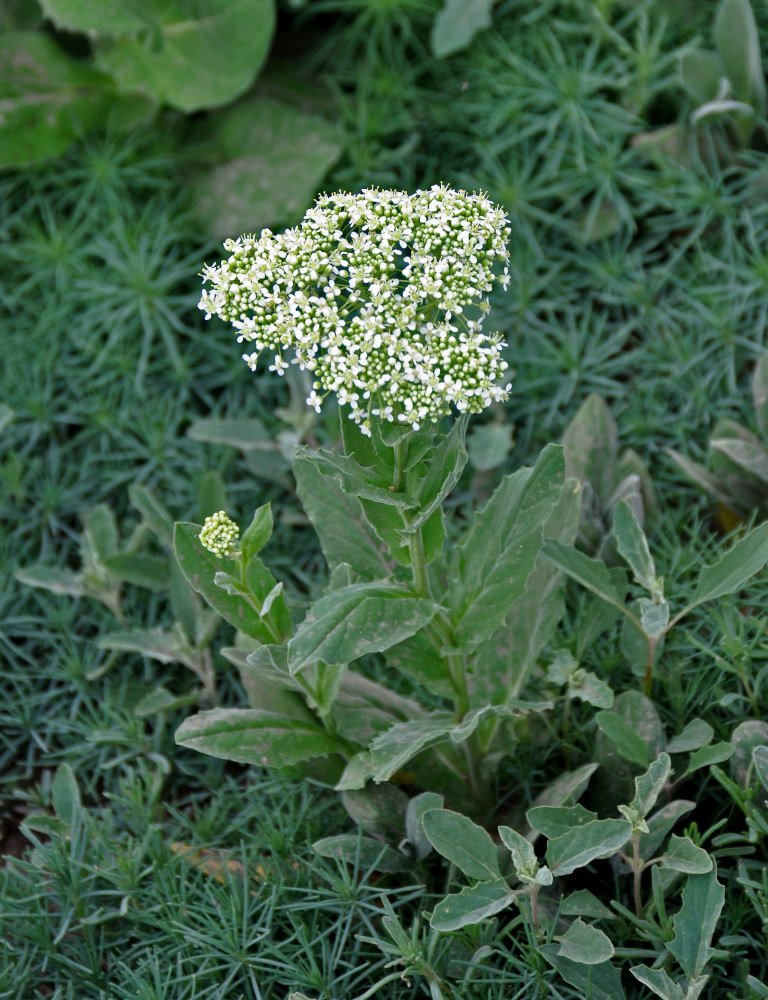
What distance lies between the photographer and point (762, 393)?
8.52 ft

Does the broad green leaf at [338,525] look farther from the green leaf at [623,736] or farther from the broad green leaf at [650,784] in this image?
the broad green leaf at [650,784]

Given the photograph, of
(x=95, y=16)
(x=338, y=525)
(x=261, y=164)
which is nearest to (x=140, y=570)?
(x=338, y=525)

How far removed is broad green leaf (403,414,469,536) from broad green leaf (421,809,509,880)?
0.52m

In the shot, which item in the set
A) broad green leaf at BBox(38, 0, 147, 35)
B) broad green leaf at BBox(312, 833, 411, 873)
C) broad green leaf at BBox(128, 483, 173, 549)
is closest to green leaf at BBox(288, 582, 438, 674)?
broad green leaf at BBox(312, 833, 411, 873)

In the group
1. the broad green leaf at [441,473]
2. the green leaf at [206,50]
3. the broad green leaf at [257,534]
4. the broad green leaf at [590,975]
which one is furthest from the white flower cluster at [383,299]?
the green leaf at [206,50]

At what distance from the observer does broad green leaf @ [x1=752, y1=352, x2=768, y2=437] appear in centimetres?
258

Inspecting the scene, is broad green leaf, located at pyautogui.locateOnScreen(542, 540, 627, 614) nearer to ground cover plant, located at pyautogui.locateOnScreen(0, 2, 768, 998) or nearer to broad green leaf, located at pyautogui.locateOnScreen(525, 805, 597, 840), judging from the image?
ground cover plant, located at pyautogui.locateOnScreen(0, 2, 768, 998)

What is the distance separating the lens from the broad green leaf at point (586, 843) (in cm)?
179

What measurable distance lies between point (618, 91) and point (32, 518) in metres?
2.24

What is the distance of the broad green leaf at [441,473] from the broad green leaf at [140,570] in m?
1.09

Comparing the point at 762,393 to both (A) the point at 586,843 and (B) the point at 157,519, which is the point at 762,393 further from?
(B) the point at 157,519

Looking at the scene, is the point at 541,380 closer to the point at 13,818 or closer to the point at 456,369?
the point at 456,369

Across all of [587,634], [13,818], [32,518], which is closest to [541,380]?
[587,634]

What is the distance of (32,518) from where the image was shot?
3.08 meters
